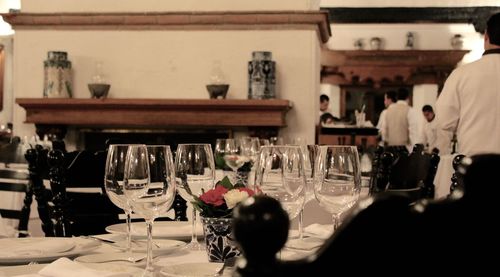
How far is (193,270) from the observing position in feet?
4.20

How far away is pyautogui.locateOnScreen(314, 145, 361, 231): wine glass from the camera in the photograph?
1.53 m

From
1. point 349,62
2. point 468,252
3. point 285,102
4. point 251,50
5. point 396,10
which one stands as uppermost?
point 396,10

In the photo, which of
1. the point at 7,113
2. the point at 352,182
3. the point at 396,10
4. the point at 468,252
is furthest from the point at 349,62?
the point at 468,252

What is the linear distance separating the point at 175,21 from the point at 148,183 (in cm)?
439

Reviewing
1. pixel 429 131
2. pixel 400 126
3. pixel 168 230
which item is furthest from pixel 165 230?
pixel 429 131

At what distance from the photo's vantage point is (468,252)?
51 cm

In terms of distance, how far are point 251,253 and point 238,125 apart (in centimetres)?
506

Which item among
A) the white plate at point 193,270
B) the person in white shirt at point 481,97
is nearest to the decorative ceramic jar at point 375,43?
the person in white shirt at point 481,97

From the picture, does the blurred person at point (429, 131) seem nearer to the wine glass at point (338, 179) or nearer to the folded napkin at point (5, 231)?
the folded napkin at point (5, 231)

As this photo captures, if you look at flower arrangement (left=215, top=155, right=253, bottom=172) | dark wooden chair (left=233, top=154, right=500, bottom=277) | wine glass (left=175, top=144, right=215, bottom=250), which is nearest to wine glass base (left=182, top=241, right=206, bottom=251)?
wine glass (left=175, top=144, right=215, bottom=250)

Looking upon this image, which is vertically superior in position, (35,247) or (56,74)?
(56,74)

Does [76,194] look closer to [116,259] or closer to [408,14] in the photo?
[116,259]

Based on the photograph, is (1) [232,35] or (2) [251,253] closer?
(2) [251,253]

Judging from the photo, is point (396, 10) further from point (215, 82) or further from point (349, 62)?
point (215, 82)
